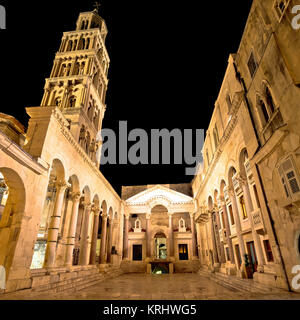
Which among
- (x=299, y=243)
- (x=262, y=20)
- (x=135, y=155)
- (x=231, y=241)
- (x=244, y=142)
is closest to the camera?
(x=299, y=243)

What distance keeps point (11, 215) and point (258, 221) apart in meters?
12.1

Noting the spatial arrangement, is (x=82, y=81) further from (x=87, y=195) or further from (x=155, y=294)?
(x=155, y=294)

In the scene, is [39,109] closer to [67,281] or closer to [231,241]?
[67,281]

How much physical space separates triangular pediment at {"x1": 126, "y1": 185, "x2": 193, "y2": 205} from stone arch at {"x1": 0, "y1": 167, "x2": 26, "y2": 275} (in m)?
21.0

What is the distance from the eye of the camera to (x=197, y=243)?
88.1 ft

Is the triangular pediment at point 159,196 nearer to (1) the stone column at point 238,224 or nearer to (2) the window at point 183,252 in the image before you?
(2) the window at point 183,252

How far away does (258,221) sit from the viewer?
411 inches

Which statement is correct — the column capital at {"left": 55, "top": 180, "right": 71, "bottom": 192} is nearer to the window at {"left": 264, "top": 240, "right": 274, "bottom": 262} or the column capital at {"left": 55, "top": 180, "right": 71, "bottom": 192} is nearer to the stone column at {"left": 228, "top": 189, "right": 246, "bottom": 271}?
the stone column at {"left": 228, "top": 189, "right": 246, "bottom": 271}

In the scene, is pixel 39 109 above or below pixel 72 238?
above

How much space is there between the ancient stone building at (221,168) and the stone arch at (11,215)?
4 cm

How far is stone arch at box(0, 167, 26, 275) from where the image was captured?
8.29 metres

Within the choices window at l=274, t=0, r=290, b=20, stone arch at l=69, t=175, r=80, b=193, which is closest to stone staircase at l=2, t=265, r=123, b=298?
stone arch at l=69, t=175, r=80, b=193
